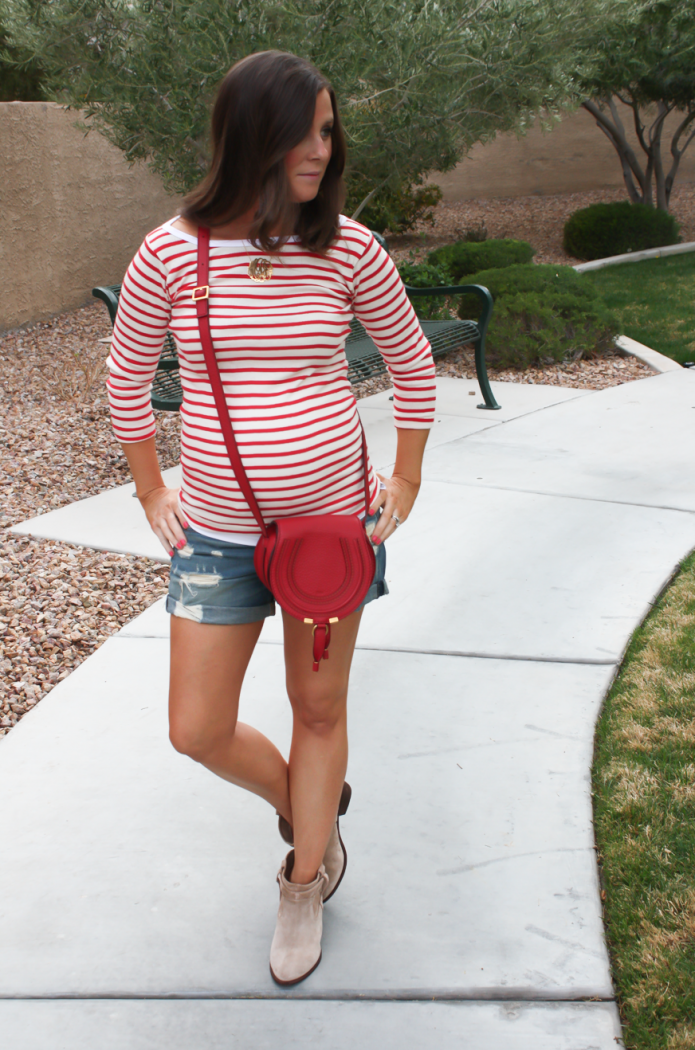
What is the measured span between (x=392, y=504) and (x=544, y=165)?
59.3 ft

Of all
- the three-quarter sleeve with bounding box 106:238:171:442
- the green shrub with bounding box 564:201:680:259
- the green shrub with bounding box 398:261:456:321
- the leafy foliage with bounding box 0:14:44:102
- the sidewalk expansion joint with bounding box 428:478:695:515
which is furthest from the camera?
the green shrub with bounding box 564:201:680:259

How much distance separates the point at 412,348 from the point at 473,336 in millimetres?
4643

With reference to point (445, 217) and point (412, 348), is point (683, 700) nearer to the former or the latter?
point (412, 348)

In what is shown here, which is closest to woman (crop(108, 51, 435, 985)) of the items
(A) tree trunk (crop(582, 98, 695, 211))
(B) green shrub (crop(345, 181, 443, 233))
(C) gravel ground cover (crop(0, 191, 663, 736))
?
(C) gravel ground cover (crop(0, 191, 663, 736))

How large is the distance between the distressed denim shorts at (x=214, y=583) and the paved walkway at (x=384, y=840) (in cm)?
81

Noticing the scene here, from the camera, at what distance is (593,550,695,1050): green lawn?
1.85 metres

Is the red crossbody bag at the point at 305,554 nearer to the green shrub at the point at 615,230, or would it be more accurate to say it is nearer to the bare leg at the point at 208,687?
the bare leg at the point at 208,687

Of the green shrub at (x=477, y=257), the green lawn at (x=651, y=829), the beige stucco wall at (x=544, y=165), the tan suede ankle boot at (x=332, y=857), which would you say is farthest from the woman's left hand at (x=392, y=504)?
the beige stucco wall at (x=544, y=165)

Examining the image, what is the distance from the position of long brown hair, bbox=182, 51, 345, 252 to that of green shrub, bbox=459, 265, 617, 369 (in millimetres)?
5866

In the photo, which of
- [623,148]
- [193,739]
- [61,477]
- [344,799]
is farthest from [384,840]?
[623,148]

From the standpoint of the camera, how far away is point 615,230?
12.6 m

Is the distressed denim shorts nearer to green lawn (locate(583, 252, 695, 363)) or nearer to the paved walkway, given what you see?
the paved walkway

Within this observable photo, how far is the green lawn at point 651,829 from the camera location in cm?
185

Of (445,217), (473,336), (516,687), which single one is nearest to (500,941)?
(516,687)
